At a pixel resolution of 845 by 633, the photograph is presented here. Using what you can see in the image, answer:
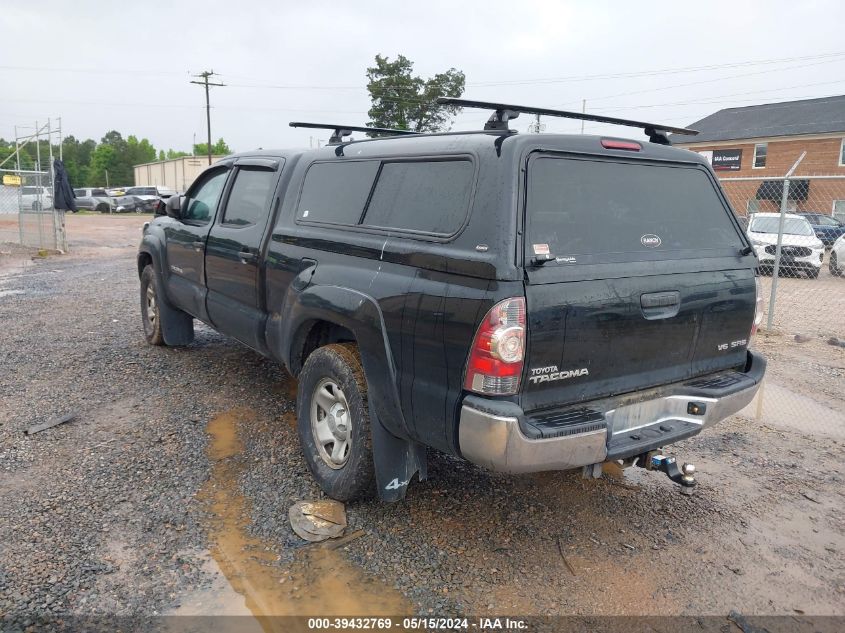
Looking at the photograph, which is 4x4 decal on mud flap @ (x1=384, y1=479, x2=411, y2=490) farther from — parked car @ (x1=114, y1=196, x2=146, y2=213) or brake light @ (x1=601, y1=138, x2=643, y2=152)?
parked car @ (x1=114, y1=196, x2=146, y2=213)

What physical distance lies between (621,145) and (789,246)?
43.6 feet

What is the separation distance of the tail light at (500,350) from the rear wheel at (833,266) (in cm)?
1513

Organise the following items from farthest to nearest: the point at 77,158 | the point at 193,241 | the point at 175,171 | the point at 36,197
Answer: the point at 77,158
the point at 175,171
the point at 36,197
the point at 193,241

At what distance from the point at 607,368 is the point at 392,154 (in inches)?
64.1

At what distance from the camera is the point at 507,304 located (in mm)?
2738

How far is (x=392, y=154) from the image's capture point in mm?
3664

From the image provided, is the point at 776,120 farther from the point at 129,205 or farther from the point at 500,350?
the point at 500,350

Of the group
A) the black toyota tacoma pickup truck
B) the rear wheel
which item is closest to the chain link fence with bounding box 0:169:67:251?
the black toyota tacoma pickup truck

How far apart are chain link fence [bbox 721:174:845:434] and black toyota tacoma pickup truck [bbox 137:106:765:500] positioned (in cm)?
125

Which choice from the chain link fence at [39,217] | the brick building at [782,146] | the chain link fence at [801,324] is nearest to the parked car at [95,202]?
the chain link fence at [39,217]

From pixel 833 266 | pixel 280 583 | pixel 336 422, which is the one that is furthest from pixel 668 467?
pixel 833 266

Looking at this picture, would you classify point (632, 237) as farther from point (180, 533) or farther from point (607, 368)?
point (180, 533)

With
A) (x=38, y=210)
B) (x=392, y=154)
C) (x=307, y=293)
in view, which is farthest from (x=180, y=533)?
(x=38, y=210)

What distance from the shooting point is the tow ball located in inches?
132
